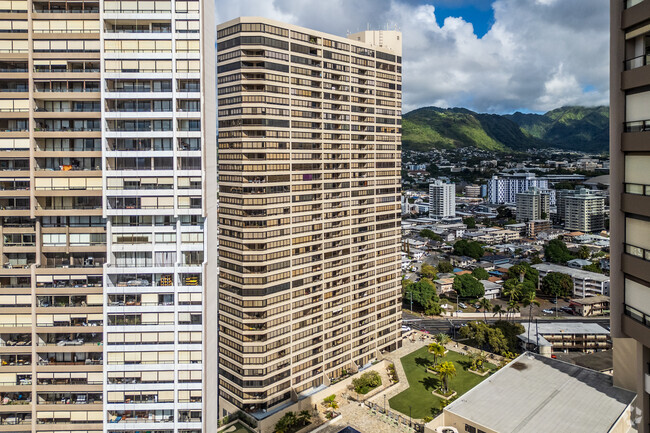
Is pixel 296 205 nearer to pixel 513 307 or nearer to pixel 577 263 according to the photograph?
pixel 513 307

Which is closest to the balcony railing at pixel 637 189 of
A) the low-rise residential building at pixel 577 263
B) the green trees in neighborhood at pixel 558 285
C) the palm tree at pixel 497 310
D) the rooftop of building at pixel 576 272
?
the palm tree at pixel 497 310

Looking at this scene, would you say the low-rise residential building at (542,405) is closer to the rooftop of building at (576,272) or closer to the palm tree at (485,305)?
the palm tree at (485,305)

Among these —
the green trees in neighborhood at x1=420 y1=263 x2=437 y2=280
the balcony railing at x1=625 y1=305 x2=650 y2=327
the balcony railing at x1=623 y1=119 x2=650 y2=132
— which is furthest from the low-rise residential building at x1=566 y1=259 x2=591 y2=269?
the balcony railing at x1=623 y1=119 x2=650 y2=132

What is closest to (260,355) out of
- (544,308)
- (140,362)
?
(140,362)

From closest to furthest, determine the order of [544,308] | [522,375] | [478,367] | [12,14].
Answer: [12,14] → [522,375] → [478,367] → [544,308]

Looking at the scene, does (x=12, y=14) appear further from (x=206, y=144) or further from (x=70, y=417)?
(x=70, y=417)
